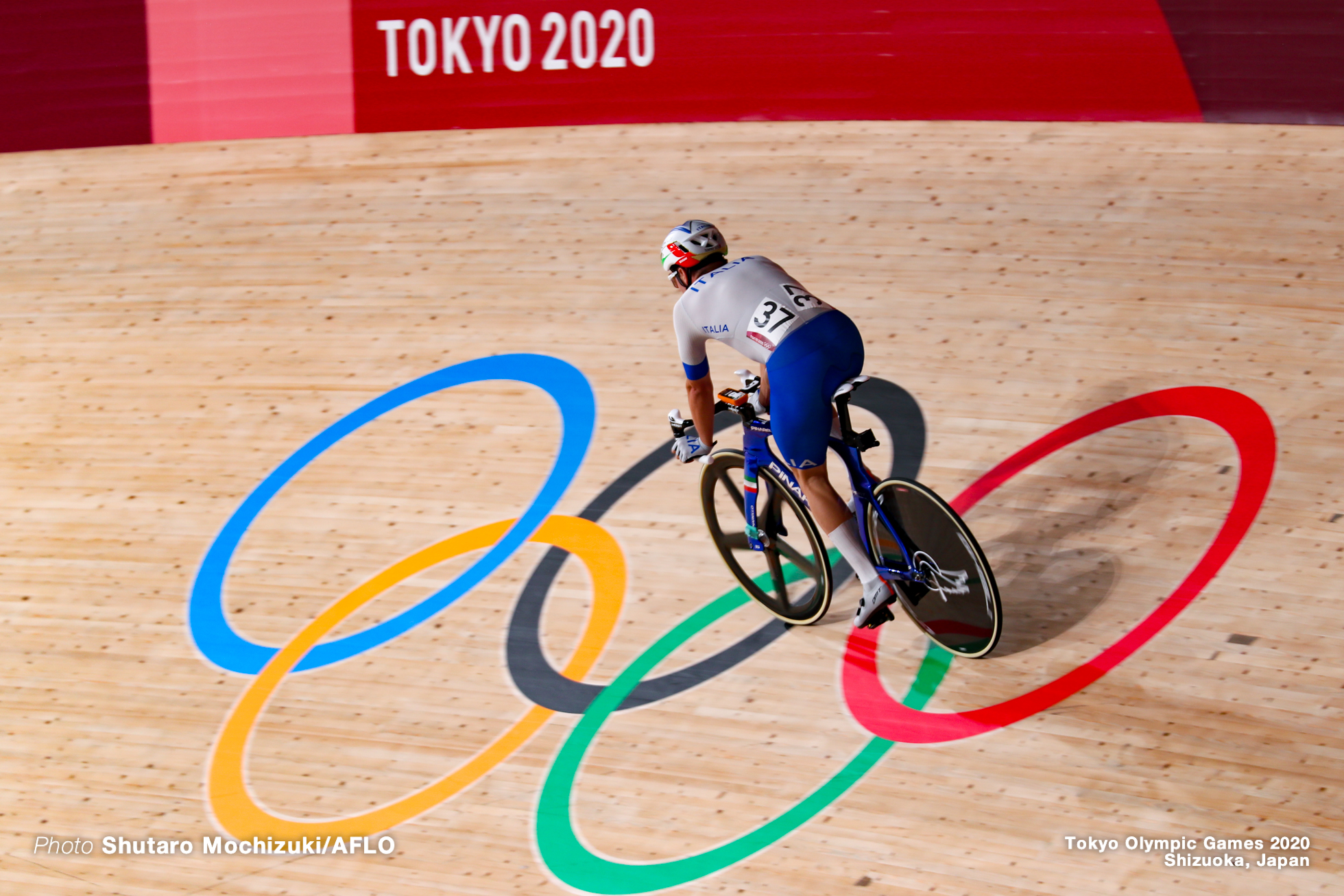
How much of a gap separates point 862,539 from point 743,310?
83 cm

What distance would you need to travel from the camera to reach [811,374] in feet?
9.14

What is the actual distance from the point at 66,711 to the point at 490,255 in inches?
112

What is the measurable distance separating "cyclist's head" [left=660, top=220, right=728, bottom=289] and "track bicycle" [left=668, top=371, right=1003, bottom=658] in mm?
351

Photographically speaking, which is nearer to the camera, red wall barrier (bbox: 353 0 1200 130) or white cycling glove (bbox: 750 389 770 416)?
white cycling glove (bbox: 750 389 770 416)

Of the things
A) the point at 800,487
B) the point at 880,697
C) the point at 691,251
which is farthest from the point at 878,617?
the point at 691,251

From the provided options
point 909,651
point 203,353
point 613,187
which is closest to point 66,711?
point 203,353

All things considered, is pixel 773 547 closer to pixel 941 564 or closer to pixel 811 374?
pixel 941 564

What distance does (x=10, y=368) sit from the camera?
517 centimetres

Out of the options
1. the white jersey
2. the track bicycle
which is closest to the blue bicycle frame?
the track bicycle

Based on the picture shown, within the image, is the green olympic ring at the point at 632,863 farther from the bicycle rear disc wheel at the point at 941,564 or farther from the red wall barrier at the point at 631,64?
the red wall barrier at the point at 631,64

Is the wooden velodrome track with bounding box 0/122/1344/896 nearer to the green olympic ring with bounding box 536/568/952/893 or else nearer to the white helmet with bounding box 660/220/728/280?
the green olympic ring with bounding box 536/568/952/893

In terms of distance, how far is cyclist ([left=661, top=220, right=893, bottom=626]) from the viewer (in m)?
2.80

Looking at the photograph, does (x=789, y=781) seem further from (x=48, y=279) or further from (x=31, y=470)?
(x=48, y=279)

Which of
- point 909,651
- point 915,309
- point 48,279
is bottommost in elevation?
point 909,651
